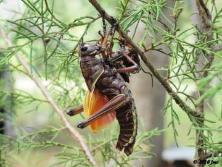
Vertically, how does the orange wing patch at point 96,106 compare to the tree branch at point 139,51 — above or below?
below

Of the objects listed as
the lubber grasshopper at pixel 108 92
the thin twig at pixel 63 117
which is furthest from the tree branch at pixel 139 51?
the thin twig at pixel 63 117

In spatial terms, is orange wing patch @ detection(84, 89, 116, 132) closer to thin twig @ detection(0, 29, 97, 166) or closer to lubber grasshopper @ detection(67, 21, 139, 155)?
lubber grasshopper @ detection(67, 21, 139, 155)

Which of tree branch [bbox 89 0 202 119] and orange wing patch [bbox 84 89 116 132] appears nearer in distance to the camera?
tree branch [bbox 89 0 202 119]

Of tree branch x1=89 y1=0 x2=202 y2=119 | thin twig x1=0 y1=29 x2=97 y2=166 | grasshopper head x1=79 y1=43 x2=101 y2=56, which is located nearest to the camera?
tree branch x1=89 y1=0 x2=202 y2=119

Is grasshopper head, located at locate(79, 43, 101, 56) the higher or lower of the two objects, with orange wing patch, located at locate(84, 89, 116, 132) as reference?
higher

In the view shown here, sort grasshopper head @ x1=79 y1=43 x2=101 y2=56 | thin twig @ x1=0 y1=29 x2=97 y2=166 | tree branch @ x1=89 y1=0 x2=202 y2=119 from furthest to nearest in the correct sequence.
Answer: thin twig @ x1=0 y1=29 x2=97 y2=166 < grasshopper head @ x1=79 y1=43 x2=101 y2=56 < tree branch @ x1=89 y1=0 x2=202 y2=119

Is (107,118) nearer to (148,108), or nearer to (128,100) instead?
(128,100)

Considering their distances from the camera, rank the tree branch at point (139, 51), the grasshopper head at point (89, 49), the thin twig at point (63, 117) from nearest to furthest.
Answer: the tree branch at point (139, 51) → the grasshopper head at point (89, 49) → the thin twig at point (63, 117)

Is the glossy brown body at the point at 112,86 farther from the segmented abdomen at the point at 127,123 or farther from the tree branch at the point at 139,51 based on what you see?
the tree branch at the point at 139,51

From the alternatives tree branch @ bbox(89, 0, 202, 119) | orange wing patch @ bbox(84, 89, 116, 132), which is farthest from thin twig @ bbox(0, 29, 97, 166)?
tree branch @ bbox(89, 0, 202, 119)

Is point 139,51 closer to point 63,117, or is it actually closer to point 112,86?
point 112,86
